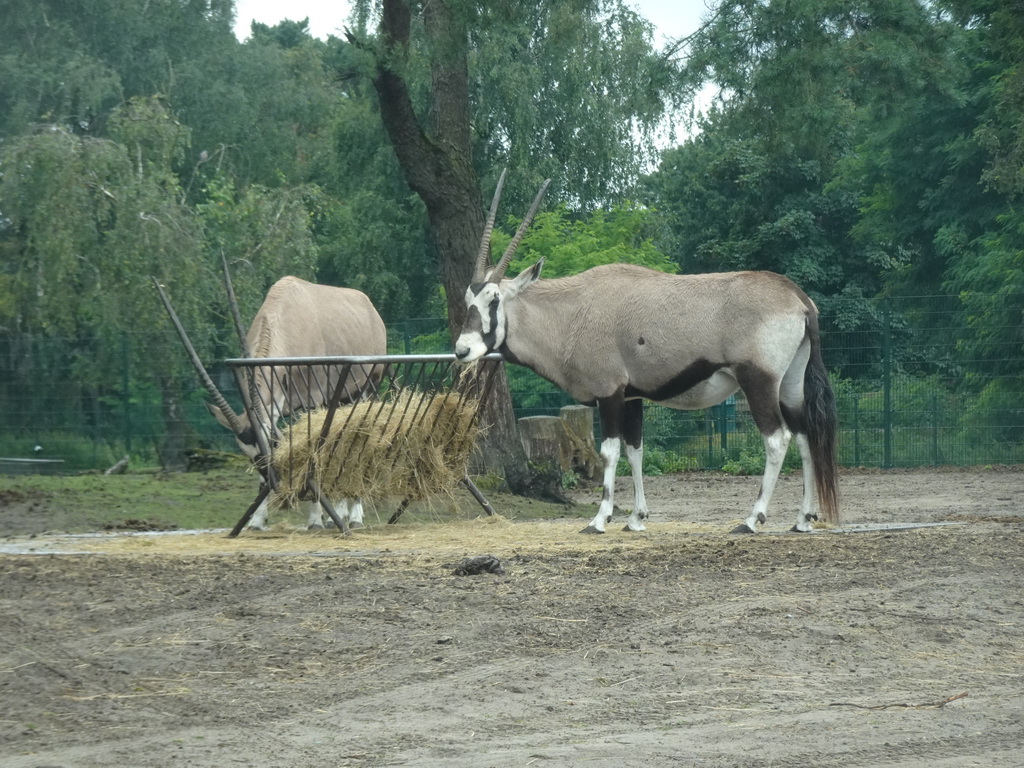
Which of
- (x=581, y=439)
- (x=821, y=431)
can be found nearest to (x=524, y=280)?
(x=821, y=431)

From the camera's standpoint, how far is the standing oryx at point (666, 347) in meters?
10.2

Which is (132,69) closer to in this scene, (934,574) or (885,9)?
(885,9)

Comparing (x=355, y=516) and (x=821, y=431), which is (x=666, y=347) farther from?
(x=355, y=516)

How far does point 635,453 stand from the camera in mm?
10969

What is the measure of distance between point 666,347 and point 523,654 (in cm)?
495

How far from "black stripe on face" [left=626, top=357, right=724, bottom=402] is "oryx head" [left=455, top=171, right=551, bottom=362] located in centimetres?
122

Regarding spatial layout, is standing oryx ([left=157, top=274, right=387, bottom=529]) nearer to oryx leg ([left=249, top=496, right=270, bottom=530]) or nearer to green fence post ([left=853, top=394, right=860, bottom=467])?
oryx leg ([left=249, top=496, right=270, bottom=530])

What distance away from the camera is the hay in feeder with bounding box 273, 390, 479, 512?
398 inches

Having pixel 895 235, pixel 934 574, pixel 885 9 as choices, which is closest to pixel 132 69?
pixel 895 235

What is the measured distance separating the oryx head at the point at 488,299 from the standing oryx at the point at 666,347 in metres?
0.01

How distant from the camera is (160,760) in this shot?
4.34 meters

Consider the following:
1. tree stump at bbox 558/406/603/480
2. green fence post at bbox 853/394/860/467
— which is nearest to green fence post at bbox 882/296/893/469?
green fence post at bbox 853/394/860/467

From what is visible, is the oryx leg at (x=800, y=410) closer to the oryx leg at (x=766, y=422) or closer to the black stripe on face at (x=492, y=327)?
the oryx leg at (x=766, y=422)

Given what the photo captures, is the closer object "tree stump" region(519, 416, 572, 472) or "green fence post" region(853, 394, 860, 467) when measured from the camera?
"tree stump" region(519, 416, 572, 472)
